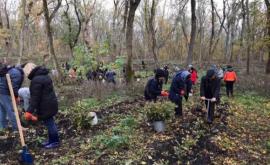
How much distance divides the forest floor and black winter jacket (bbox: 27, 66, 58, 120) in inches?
37.0

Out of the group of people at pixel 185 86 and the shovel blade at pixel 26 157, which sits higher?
the group of people at pixel 185 86

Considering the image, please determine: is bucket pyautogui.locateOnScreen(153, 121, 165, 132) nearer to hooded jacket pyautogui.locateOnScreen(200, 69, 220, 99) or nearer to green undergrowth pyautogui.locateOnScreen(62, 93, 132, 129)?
green undergrowth pyautogui.locateOnScreen(62, 93, 132, 129)

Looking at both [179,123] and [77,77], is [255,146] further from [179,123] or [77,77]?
[77,77]

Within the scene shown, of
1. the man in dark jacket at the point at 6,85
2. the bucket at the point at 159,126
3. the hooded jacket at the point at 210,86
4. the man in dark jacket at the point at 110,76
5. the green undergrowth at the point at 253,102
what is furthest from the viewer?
the man in dark jacket at the point at 110,76

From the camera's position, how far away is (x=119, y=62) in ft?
47.4

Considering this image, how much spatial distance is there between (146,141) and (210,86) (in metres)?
3.15

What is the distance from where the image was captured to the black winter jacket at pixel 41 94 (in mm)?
7504

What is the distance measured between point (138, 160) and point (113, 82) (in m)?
10.4

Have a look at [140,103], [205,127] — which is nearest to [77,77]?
[140,103]

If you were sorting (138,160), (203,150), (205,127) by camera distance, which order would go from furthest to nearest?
(205,127) < (203,150) < (138,160)

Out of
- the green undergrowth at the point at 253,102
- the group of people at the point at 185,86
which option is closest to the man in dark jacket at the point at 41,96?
the group of people at the point at 185,86

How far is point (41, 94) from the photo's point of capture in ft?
25.0

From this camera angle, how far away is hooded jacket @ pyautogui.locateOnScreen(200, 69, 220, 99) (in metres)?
10.5

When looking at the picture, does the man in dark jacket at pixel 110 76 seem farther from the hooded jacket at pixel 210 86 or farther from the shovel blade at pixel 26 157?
the shovel blade at pixel 26 157
